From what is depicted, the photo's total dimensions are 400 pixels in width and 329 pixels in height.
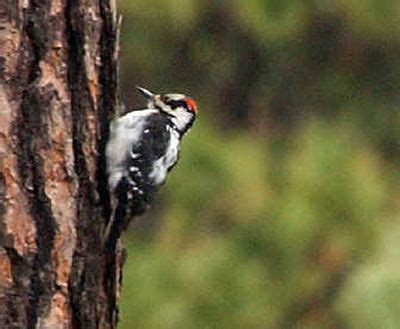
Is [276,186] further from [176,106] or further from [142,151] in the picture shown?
[142,151]

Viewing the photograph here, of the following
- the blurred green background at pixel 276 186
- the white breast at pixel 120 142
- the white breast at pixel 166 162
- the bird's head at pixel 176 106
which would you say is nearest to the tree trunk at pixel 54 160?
the white breast at pixel 120 142

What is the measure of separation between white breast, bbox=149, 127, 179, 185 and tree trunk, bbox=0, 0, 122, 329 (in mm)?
1024

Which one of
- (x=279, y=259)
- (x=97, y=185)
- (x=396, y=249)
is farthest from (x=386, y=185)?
(x=97, y=185)

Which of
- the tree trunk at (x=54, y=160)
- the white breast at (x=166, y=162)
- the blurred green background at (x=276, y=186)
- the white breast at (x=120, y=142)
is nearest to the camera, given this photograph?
the tree trunk at (x=54, y=160)

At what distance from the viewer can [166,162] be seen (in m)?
4.95

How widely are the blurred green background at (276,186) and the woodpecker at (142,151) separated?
3.72 ft

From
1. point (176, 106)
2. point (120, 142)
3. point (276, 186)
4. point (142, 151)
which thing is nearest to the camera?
point (120, 142)

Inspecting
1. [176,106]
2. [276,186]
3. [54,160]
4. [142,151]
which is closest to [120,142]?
[54,160]

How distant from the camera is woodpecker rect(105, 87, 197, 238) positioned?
4.00 m

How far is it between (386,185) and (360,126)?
43.6 inches

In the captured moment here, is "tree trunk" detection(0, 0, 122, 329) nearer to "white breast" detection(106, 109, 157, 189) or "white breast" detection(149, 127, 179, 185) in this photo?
"white breast" detection(106, 109, 157, 189)

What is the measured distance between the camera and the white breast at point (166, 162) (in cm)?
483

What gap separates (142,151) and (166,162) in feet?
0.37

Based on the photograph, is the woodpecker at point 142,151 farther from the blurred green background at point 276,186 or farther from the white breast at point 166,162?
the blurred green background at point 276,186
